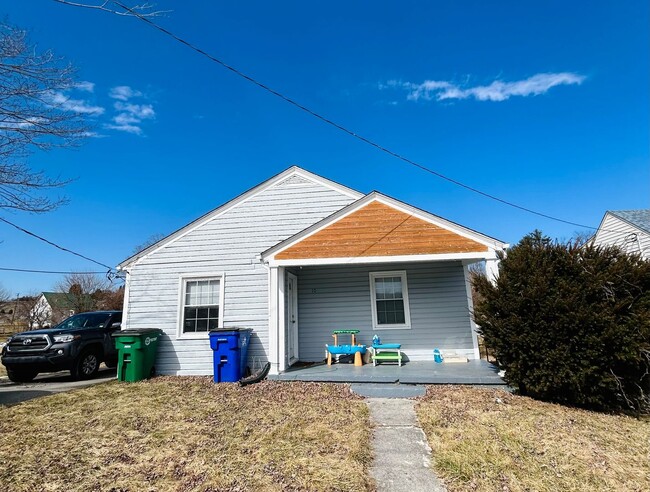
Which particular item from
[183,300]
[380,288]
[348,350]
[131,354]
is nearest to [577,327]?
[380,288]

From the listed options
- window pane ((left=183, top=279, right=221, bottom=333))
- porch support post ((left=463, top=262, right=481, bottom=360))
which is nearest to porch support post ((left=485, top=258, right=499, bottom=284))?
porch support post ((left=463, top=262, right=481, bottom=360))

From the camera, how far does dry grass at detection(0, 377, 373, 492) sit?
10.4 ft

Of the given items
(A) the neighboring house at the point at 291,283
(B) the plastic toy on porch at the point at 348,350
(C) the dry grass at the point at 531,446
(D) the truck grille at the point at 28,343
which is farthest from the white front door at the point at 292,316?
(D) the truck grille at the point at 28,343

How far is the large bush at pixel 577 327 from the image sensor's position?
15.7ft

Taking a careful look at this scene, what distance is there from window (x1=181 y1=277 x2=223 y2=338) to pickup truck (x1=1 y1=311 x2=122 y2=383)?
2834 mm

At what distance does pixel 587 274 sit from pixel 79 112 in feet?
29.8

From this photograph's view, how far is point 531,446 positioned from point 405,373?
3170 millimetres

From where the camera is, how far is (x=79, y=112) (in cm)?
558

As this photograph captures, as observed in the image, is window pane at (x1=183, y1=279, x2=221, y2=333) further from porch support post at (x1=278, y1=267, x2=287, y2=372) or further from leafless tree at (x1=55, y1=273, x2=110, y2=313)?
leafless tree at (x1=55, y1=273, x2=110, y2=313)

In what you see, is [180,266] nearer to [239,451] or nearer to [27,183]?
[27,183]

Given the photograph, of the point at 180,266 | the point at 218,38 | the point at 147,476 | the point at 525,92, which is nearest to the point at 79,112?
the point at 218,38

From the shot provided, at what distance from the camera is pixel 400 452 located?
3738 millimetres

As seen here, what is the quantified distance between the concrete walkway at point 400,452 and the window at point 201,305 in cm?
509

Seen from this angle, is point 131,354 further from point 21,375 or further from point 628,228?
point 628,228
